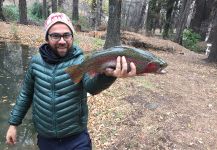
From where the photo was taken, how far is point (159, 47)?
19312mm

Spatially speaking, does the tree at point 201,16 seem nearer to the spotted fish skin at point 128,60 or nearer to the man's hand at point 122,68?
the spotted fish skin at point 128,60

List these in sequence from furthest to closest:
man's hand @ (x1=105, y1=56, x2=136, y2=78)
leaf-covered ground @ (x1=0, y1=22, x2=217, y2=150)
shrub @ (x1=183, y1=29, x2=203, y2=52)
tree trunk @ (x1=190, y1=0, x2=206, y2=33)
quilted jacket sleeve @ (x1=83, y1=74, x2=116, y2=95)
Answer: tree trunk @ (x1=190, y1=0, x2=206, y2=33), shrub @ (x1=183, y1=29, x2=203, y2=52), leaf-covered ground @ (x1=0, y1=22, x2=217, y2=150), quilted jacket sleeve @ (x1=83, y1=74, x2=116, y2=95), man's hand @ (x1=105, y1=56, x2=136, y2=78)

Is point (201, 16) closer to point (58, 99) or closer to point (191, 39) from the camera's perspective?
point (191, 39)

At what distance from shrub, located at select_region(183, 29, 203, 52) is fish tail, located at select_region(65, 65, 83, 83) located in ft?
79.9

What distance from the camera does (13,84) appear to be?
31.7 ft

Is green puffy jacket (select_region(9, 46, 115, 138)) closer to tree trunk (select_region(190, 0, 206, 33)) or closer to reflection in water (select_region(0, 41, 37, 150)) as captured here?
reflection in water (select_region(0, 41, 37, 150))

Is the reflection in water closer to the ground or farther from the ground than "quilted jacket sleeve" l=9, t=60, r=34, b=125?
closer to the ground

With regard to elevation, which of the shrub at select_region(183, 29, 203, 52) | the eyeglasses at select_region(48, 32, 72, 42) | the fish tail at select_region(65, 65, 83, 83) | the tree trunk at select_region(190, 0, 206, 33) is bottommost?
the shrub at select_region(183, 29, 203, 52)

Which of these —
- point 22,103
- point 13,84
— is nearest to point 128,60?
point 22,103

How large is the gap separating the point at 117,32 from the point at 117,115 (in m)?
7.41

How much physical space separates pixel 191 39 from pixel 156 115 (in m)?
22.2

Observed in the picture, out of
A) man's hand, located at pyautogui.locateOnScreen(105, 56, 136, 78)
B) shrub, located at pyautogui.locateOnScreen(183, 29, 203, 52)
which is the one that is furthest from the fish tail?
shrub, located at pyautogui.locateOnScreen(183, 29, 203, 52)

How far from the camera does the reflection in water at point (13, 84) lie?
6.52 metres

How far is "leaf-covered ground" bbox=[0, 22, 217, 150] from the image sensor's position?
6191 mm
